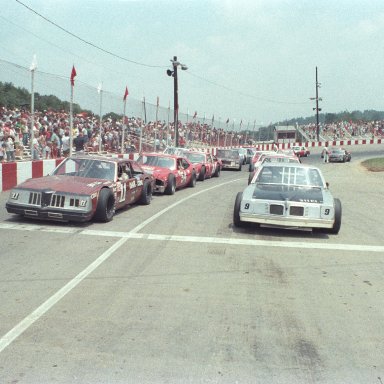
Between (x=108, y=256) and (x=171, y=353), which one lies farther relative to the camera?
(x=108, y=256)

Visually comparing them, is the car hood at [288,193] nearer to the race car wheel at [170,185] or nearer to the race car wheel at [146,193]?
the race car wheel at [146,193]

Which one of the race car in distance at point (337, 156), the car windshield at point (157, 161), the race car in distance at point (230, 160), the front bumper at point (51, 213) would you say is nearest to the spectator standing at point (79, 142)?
the car windshield at point (157, 161)

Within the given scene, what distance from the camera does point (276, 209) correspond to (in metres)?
8.55

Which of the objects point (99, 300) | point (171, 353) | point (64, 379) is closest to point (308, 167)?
point (99, 300)

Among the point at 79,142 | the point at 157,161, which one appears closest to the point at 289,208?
the point at 157,161

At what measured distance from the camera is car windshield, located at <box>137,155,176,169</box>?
1533cm

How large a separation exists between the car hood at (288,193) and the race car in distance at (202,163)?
35.9 feet

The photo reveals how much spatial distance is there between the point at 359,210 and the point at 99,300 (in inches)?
359

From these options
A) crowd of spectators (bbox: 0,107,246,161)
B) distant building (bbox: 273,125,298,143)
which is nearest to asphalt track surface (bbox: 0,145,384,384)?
crowd of spectators (bbox: 0,107,246,161)

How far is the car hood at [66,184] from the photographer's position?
8875 millimetres

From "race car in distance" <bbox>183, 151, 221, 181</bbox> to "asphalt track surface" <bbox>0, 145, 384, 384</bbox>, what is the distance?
1204 cm

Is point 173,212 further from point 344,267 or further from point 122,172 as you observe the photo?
point 344,267

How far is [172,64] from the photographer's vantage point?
35.8 m

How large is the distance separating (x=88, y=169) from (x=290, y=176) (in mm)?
4055
